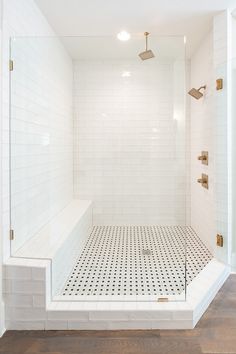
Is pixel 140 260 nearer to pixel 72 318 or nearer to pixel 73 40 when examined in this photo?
pixel 72 318

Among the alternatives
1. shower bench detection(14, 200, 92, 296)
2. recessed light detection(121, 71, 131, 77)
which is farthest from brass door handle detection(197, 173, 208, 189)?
recessed light detection(121, 71, 131, 77)

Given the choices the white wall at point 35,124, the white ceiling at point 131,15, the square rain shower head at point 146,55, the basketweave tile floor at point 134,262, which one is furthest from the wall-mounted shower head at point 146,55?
the basketweave tile floor at point 134,262

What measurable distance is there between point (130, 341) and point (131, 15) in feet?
8.96

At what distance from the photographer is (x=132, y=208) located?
272cm

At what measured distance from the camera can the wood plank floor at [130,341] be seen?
1.71 metres

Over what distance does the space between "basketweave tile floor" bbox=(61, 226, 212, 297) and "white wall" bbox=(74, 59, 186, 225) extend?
14 centimetres

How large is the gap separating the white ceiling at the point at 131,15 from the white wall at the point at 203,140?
1.20 ft

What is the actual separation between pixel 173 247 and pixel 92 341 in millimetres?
1100

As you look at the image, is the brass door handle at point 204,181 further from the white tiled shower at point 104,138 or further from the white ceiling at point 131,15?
the white ceiling at point 131,15

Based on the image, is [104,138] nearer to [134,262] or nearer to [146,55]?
[146,55]

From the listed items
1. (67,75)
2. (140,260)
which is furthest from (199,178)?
(67,75)

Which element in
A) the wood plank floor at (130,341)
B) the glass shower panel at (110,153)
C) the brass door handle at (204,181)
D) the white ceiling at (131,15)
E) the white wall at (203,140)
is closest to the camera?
the wood plank floor at (130,341)

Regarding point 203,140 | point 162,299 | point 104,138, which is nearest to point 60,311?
point 162,299

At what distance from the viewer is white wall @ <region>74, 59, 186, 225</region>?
2.60 metres
